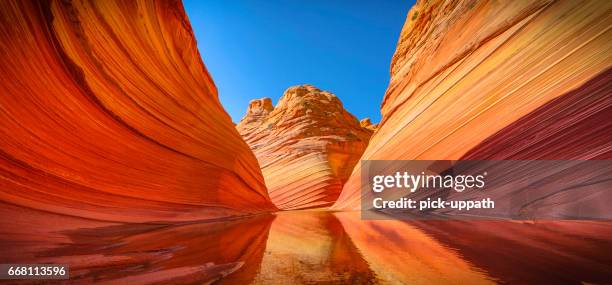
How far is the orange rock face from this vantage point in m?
12.8

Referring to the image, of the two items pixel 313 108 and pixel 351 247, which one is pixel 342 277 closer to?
pixel 351 247

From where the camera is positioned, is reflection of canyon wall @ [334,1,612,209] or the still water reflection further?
reflection of canyon wall @ [334,1,612,209]

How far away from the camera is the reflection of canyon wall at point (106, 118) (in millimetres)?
2582

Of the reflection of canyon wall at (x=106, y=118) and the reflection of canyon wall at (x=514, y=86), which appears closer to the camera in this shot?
the reflection of canyon wall at (x=106, y=118)

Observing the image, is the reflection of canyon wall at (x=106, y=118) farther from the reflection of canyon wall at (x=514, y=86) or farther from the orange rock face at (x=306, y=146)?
the orange rock face at (x=306, y=146)

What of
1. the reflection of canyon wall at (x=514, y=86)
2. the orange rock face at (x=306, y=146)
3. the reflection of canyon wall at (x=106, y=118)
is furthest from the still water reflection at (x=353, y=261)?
the orange rock face at (x=306, y=146)

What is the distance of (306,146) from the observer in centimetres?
1480

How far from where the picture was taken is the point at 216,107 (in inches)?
259

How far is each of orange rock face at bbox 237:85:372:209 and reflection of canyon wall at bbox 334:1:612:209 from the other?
6.77m

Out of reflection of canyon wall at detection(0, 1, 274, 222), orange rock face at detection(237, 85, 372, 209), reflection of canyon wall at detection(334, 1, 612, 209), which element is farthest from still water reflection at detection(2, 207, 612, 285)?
orange rock face at detection(237, 85, 372, 209)

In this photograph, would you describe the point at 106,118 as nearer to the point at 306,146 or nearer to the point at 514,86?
the point at 514,86

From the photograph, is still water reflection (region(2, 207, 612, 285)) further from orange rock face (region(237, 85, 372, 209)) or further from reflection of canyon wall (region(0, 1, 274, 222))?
orange rock face (region(237, 85, 372, 209))

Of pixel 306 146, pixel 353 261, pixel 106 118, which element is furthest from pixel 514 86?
pixel 306 146

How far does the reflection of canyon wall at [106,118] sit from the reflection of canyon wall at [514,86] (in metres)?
4.36
